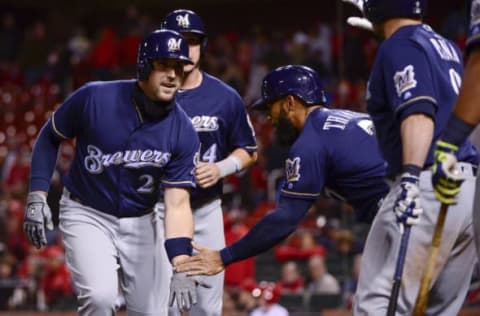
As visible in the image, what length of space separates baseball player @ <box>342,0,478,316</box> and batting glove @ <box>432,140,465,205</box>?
20 centimetres

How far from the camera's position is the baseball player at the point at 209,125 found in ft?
20.7

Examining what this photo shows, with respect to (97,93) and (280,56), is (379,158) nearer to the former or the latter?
(97,93)

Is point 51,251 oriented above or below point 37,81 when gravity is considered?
below

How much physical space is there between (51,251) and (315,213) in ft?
10.4

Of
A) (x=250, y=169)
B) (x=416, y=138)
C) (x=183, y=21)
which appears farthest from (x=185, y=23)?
(x=250, y=169)

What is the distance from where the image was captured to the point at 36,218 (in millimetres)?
5652

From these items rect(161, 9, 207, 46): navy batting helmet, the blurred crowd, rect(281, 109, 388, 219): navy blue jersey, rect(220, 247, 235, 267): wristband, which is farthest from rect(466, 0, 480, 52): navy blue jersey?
the blurred crowd

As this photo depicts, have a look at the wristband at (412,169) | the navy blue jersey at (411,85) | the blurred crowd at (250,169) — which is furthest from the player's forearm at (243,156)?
the wristband at (412,169)

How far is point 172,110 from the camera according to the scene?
574 centimetres

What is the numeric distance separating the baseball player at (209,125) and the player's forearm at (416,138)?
6.61 ft

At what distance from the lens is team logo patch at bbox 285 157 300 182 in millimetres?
5051

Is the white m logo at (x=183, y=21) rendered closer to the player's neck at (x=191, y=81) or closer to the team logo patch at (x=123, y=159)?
the player's neck at (x=191, y=81)

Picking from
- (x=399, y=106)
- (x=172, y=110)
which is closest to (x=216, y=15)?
(x=172, y=110)

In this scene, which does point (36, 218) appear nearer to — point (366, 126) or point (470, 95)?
point (366, 126)
